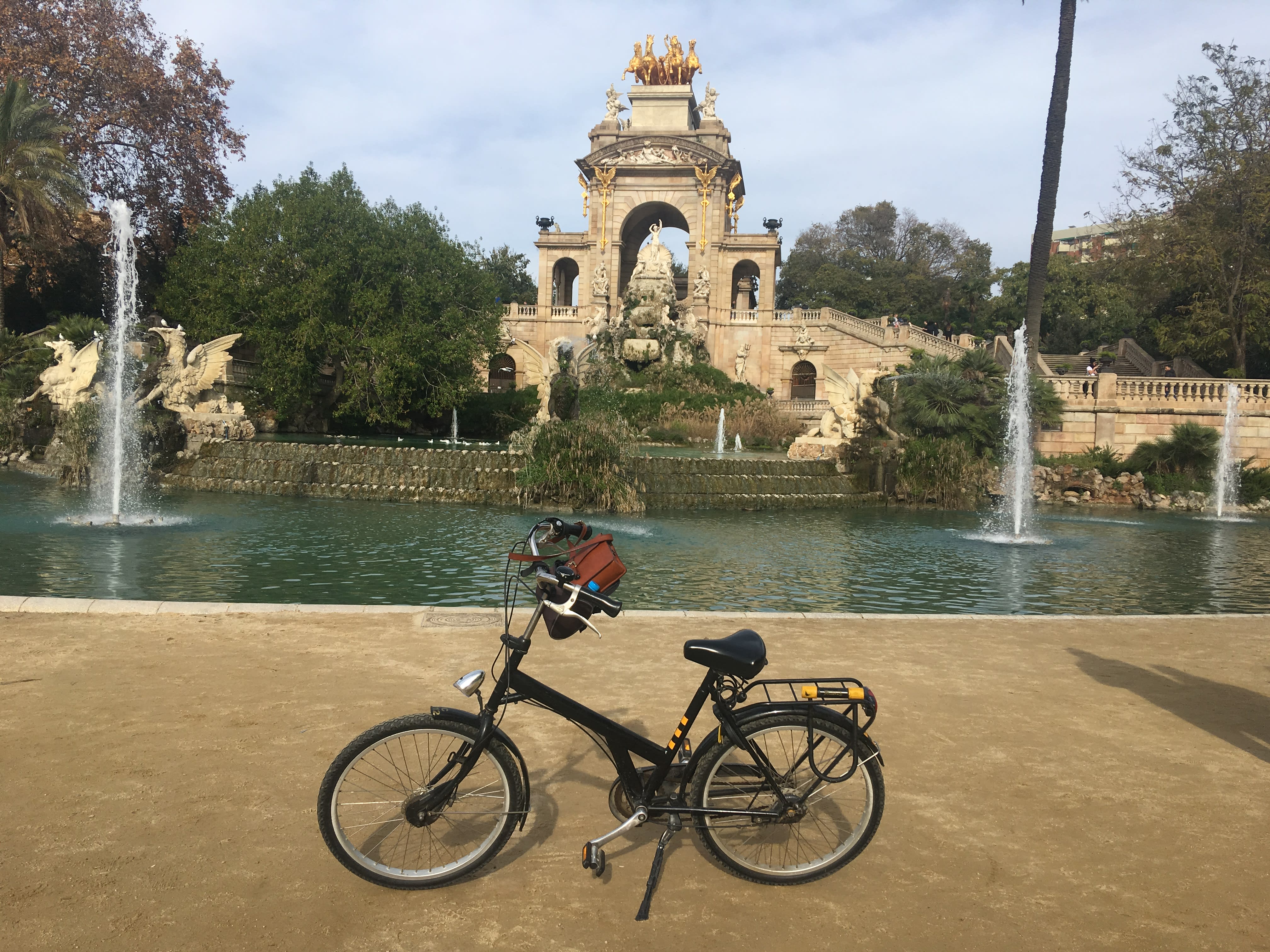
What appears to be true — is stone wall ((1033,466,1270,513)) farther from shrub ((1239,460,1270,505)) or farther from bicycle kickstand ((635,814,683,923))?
bicycle kickstand ((635,814,683,923))

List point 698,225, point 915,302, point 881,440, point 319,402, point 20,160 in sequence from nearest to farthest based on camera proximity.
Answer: point 881,440
point 20,160
point 319,402
point 698,225
point 915,302

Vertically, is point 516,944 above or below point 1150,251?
below

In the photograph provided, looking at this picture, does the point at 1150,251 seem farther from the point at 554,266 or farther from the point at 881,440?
the point at 554,266

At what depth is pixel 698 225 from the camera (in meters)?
54.2

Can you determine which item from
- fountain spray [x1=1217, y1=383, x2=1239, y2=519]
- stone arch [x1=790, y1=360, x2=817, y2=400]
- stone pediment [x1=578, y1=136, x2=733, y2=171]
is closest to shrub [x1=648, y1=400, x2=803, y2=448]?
fountain spray [x1=1217, y1=383, x2=1239, y2=519]

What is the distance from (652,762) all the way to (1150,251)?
33.6 m

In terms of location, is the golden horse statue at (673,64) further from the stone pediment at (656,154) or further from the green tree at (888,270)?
the green tree at (888,270)

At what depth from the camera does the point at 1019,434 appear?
2209cm

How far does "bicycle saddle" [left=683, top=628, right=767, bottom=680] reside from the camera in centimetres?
328

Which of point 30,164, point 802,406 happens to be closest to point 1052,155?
point 802,406

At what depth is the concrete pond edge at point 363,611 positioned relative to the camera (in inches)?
294

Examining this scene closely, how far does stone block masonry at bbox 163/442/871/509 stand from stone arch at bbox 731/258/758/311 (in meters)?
38.6

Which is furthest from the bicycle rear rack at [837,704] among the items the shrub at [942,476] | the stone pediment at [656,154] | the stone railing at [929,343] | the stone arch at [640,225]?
the stone pediment at [656,154]

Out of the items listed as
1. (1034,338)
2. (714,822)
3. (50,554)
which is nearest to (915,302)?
(1034,338)
